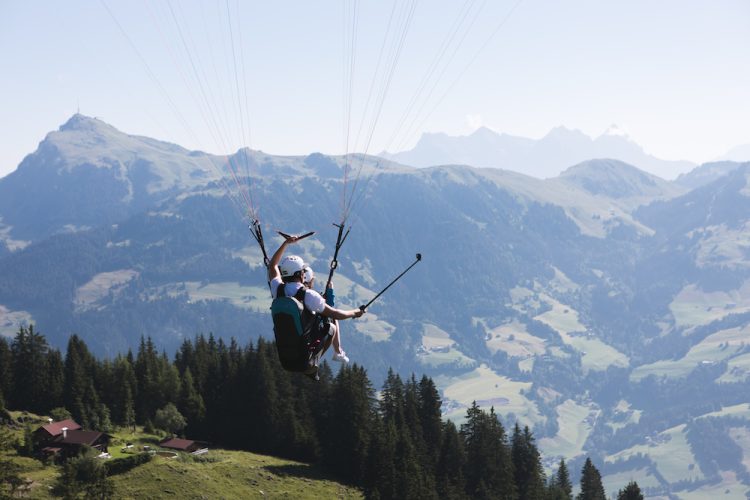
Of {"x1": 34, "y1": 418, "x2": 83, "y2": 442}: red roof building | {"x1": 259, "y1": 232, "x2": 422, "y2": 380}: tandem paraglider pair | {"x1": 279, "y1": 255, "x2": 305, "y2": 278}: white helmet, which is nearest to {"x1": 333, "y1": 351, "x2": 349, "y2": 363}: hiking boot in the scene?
{"x1": 259, "y1": 232, "x2": 422, "y2": 380}: tandem paraglider pair

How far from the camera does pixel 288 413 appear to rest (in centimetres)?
9488

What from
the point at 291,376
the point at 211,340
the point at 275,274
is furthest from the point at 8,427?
the point at 275,274

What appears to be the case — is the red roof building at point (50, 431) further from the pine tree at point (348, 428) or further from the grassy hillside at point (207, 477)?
the pine tree at point (348, 428)

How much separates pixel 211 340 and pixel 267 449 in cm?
4250

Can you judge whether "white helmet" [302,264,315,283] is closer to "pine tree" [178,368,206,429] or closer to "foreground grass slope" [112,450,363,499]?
"foreground grass slope" [112,450,363,499]

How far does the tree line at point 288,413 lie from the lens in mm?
89000

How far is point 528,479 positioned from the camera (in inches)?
3812

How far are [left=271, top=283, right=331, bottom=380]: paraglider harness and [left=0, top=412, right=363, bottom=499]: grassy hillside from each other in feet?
170

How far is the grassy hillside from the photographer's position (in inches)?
2771

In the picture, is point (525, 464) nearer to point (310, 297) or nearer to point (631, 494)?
point (631, 494)

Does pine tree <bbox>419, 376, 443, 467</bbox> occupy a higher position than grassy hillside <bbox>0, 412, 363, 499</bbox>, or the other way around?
pine tree <bbox>419, 376, 443, 467</bbox>

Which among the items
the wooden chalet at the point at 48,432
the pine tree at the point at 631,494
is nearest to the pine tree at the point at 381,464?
the wooden chalet at the point at 48,432

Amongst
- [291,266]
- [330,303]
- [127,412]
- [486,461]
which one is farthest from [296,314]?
[127,412]

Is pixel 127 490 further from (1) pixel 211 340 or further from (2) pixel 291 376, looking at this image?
(1) pixel 211 340
